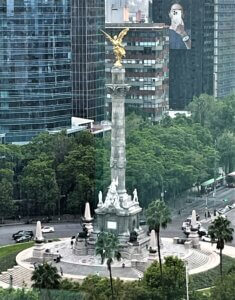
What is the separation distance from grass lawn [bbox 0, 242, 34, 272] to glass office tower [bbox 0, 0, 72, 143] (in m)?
Answer: 26.5

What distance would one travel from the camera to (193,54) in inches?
5231

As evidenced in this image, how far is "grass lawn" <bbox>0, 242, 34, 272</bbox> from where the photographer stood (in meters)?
82.2

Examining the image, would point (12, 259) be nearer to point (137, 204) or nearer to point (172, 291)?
point (137, 204)

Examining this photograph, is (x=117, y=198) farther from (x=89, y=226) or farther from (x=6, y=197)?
(x=6, y=197)

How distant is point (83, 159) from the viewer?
337ft

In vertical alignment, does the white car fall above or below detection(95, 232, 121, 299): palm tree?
below

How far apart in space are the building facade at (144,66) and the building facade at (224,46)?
842 cm

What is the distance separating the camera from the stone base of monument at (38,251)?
274 ft

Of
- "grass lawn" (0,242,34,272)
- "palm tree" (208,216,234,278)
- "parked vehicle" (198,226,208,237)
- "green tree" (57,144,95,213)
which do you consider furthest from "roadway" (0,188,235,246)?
"palm tree" (208,216,234,278)

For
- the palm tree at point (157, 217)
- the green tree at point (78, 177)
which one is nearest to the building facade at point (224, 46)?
the green tree at point (78, 177)

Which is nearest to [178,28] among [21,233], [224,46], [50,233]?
[224,46]

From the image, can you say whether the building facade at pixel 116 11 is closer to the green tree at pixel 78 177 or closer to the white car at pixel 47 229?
the green tree at pixel 78 177

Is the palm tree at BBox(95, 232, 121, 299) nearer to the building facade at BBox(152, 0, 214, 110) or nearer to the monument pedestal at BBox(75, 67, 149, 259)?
the monument pedestal at BBox(75, 67, 149, 259)

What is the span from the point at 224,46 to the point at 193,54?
142 inches
